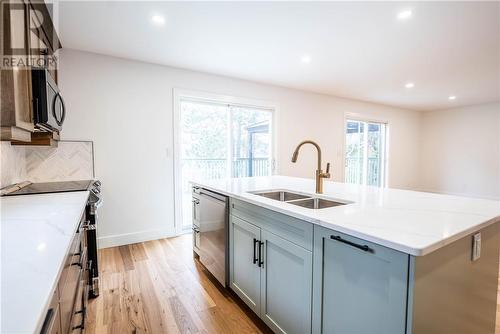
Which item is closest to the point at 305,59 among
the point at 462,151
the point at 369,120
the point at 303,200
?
the point at 303,200

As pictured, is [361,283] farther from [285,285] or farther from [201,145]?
[201,145]

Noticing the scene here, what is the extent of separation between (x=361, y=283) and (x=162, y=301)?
1.66 m

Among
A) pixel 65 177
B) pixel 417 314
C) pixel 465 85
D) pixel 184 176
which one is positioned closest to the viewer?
pixel 417 314

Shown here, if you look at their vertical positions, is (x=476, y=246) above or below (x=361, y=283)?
above

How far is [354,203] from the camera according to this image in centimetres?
154

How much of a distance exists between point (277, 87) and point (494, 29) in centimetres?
285

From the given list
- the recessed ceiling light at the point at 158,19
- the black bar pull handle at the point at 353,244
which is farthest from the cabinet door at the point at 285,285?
the recessed ceiling light at the point at 158,19

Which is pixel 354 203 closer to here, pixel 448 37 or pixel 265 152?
pixel 448 37

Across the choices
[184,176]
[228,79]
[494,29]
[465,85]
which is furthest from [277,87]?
[465,85]

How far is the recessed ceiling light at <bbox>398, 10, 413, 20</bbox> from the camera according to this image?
2196 millimetres

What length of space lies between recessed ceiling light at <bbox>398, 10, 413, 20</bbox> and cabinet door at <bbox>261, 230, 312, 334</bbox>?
226 centimetres

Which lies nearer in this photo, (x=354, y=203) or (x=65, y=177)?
(x=354, y=203)

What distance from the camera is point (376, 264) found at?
3.26 feet

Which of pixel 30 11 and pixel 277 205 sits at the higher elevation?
pixel 30 11
